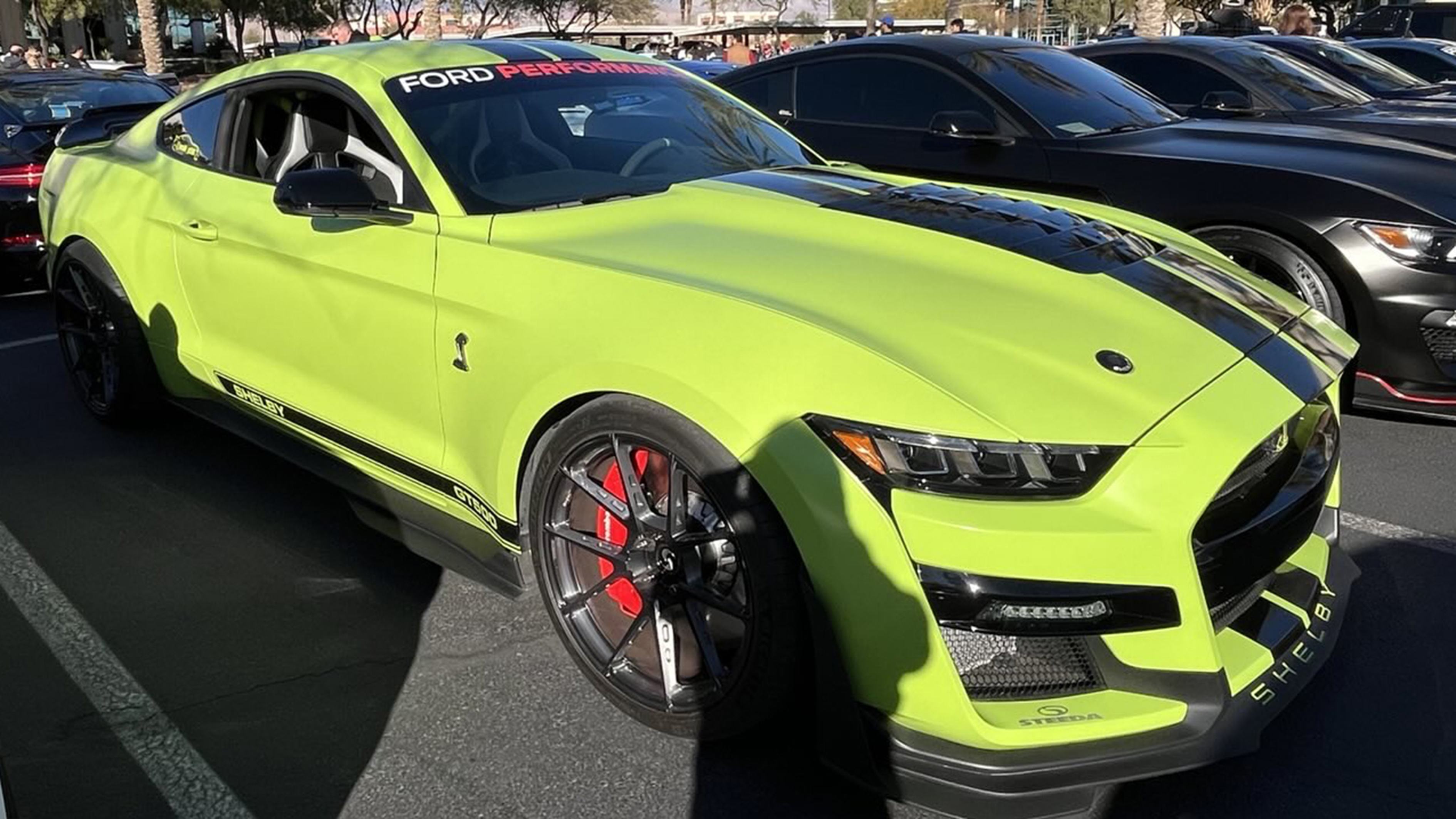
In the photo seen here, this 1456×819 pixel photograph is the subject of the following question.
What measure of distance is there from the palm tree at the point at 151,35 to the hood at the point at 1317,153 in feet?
97.9

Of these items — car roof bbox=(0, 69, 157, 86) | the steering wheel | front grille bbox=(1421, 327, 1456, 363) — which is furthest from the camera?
car roof bbox=(0, 69, 157, 86)

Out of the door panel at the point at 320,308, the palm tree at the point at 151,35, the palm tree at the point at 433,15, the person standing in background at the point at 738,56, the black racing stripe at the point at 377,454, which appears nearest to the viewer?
the black racing stripe at the point at 377,454

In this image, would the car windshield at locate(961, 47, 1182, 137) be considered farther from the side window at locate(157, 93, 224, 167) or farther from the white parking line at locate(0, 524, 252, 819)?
the white parking line at locate(0, 524, 252, 819)

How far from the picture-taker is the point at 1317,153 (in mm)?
5098

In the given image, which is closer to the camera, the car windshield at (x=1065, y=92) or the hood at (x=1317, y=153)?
the hood at (x=1317, y=153)

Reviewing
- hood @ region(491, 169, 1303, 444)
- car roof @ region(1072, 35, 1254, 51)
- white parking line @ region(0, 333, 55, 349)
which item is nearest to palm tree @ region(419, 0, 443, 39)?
car roof @ region(1072, 35, 1254, 51)

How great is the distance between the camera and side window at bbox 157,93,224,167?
427cm

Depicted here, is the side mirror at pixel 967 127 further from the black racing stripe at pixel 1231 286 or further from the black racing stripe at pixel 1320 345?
the black racing stripe at pixel 1320 345

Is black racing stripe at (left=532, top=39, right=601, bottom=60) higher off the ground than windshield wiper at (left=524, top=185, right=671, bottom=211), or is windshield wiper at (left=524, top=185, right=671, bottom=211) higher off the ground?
black racing stripe at (left=532, top=39, right=601, bottom=60)

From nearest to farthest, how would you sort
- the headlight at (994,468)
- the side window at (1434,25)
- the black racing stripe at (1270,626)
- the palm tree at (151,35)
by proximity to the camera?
the headlight at (994,468) < the black racing stripe at (1270,626) < the side window at (1434,25) < the palm tree at (151,35)

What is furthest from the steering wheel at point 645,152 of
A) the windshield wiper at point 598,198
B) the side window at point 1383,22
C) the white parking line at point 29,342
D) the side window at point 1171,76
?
the side window at point 1383,22

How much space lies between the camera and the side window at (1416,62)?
1266cm

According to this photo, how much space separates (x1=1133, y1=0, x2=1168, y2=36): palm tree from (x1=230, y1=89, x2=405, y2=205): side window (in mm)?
21623

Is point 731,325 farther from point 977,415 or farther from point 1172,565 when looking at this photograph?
point 1172,565
